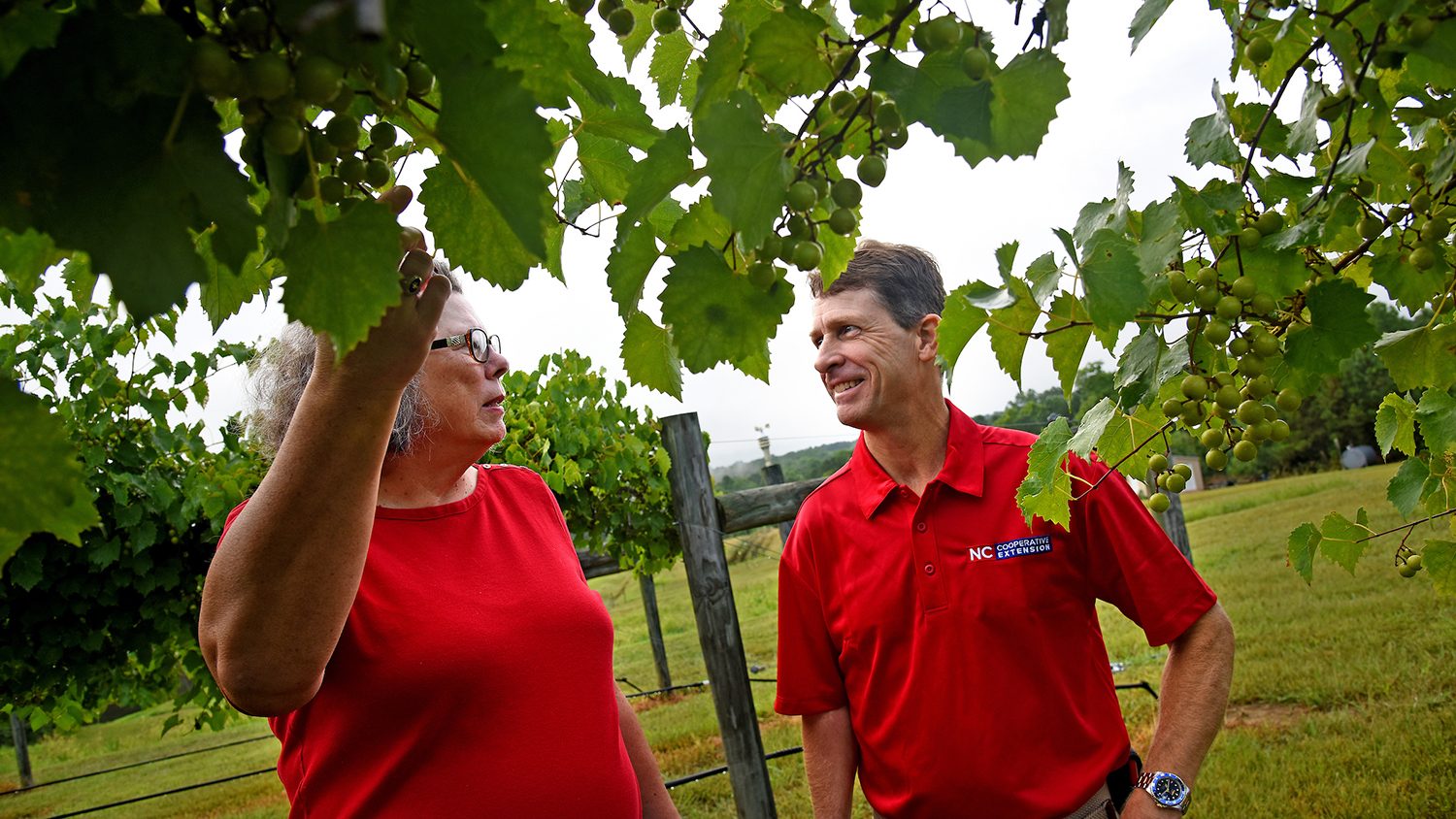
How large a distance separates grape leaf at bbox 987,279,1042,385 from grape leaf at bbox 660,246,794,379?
0.49 metres

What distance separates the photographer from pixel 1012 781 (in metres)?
2.27

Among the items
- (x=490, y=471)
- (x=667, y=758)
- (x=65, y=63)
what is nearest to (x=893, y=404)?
(x=490, y=471)

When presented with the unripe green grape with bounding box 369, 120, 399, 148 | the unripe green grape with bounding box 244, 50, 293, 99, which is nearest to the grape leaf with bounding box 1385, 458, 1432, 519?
the unripe green grape with bounding box 369, 120, 399, 148

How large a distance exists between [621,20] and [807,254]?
0.92 ft

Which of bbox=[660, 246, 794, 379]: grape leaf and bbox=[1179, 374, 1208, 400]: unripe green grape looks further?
bbox=[1179, 374, 1208, 400]: unripe green grape

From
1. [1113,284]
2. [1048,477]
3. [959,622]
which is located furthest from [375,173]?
[959,622]

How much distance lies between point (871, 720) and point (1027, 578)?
1.83ft

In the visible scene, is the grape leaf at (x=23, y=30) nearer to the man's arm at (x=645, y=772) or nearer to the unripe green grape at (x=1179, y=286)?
the unripe green grape at (x=1179, y=286)

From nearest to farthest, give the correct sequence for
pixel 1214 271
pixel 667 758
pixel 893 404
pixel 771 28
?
pixel 771 28 → pixel 1214 271 → pixel 893 404 → pixel 667 758

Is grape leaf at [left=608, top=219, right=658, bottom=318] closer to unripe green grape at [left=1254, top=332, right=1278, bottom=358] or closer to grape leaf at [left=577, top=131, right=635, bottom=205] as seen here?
grape leaf at [left=577, top=131, right=635, bottom=205]

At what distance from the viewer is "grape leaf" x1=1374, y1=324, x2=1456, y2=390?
4.41 feet

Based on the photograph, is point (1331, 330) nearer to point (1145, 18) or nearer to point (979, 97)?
point (1145, 18)

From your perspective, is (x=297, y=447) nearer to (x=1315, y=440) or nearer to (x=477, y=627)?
(x=477, y=627)

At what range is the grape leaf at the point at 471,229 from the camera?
729 mm
